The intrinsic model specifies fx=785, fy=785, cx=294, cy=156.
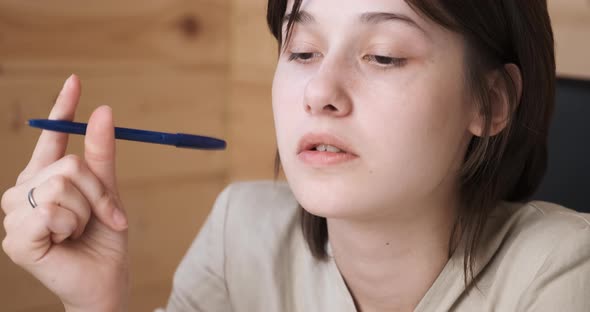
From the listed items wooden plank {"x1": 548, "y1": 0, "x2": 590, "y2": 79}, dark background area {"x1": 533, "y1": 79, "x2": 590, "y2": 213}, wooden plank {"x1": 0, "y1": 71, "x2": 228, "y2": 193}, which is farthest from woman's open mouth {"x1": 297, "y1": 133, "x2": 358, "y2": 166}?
wooden plank {"x1": 0, "y1": 71, "x2": 228, "y2": 193}

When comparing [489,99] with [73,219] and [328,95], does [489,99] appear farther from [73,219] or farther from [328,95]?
[73,219]

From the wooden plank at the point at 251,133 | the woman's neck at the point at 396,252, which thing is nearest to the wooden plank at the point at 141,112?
the wooden plank at the point at 251,133

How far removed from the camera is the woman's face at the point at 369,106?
0.94 metres

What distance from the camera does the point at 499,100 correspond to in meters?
1.08

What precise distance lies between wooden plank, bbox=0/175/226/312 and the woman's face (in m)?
1.08

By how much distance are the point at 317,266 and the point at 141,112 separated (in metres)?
0.90

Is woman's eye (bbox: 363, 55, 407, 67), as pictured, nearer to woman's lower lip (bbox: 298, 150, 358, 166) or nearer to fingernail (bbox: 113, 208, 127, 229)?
woman's lower lip (bbox: 298, 150, 358, 166)

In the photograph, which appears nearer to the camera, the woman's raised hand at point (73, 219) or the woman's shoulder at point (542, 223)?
the woman's raised hand at point (73, 219)

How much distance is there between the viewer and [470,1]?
0.97 metres

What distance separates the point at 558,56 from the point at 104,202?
91cm

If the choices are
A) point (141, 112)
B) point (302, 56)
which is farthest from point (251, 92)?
point (302, 56)

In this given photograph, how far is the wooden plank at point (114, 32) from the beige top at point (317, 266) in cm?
67

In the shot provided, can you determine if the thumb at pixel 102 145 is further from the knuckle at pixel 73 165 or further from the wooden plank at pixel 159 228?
the wooden plank at pixel 159 228

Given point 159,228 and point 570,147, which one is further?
point 159,228
